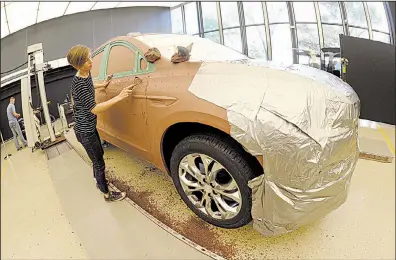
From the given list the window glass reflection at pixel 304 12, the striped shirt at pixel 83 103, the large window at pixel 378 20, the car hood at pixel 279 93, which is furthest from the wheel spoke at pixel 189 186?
the large window at pixel 378 20

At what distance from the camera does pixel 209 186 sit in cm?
169

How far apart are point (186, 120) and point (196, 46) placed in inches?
25.5

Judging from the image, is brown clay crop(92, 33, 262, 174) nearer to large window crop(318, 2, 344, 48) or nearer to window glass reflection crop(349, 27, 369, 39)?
large window crop(318, 2, 344, 48)

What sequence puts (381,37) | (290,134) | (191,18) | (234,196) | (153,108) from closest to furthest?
(290,134), (234,196), (153,108), (191,18), (381,37)

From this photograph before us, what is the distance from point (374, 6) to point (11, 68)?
255 cm

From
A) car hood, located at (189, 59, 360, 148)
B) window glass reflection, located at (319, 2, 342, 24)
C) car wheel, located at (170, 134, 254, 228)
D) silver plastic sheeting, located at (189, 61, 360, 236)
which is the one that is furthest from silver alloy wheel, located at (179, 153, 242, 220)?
window glass reflection, located at (319, 2, 342, 24)

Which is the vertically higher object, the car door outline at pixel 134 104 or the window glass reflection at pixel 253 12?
the window glass reflection at pixel 253 12

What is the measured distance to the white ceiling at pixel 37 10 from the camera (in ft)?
6.09

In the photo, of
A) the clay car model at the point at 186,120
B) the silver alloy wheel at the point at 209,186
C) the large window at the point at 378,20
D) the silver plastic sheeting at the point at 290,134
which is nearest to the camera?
the silver plastic sheeting at the point at 290,134

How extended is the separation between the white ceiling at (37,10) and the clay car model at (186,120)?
24 centimetres

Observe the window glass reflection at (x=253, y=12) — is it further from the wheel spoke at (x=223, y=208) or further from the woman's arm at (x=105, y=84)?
the wheel spoke at (x=223, y=208)

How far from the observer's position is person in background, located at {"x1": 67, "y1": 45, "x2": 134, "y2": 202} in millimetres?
1733

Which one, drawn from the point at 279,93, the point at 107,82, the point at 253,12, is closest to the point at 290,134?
the point at 279,93

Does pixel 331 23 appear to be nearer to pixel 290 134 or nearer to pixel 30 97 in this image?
pixel 290 134
